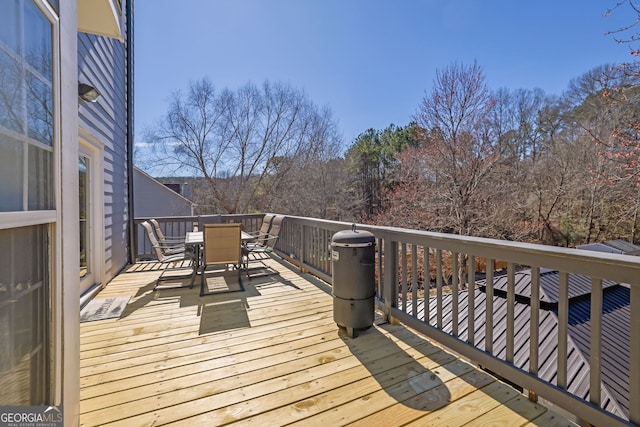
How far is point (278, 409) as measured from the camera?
1.85 metres

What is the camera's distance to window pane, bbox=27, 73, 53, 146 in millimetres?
1256

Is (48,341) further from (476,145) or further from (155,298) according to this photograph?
(476,145)

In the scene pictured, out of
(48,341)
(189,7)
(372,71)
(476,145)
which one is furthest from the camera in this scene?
(372,71)

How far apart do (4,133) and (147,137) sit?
17.6 m

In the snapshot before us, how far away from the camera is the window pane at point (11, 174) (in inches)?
42.6

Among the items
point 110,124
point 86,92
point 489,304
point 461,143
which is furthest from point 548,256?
point 461,143

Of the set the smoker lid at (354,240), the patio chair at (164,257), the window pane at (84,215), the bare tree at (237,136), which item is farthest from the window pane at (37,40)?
the bare tree at (237,136)

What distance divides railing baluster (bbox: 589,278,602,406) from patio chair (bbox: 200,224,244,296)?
373cm

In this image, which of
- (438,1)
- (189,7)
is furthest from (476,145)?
(189,7)

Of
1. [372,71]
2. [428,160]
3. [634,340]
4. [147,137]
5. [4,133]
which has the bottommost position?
[634,340]

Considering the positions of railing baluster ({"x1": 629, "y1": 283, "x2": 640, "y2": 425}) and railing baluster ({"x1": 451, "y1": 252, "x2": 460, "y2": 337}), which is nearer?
railing baluster ({"x1": 629, "y1": 283, "x2": 640, "y2": 425})

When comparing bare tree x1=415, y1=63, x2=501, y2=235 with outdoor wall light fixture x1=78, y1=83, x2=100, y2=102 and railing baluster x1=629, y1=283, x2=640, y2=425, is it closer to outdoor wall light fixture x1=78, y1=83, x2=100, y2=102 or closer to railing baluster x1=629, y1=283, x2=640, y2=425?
railing baluster x1=629, y1=283, x2=640, y2=425

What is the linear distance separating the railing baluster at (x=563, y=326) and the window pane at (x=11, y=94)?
8.93 feet

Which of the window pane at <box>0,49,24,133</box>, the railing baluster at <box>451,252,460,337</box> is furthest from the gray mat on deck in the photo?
the railing baluster at <box>451,252,460,337</box>
